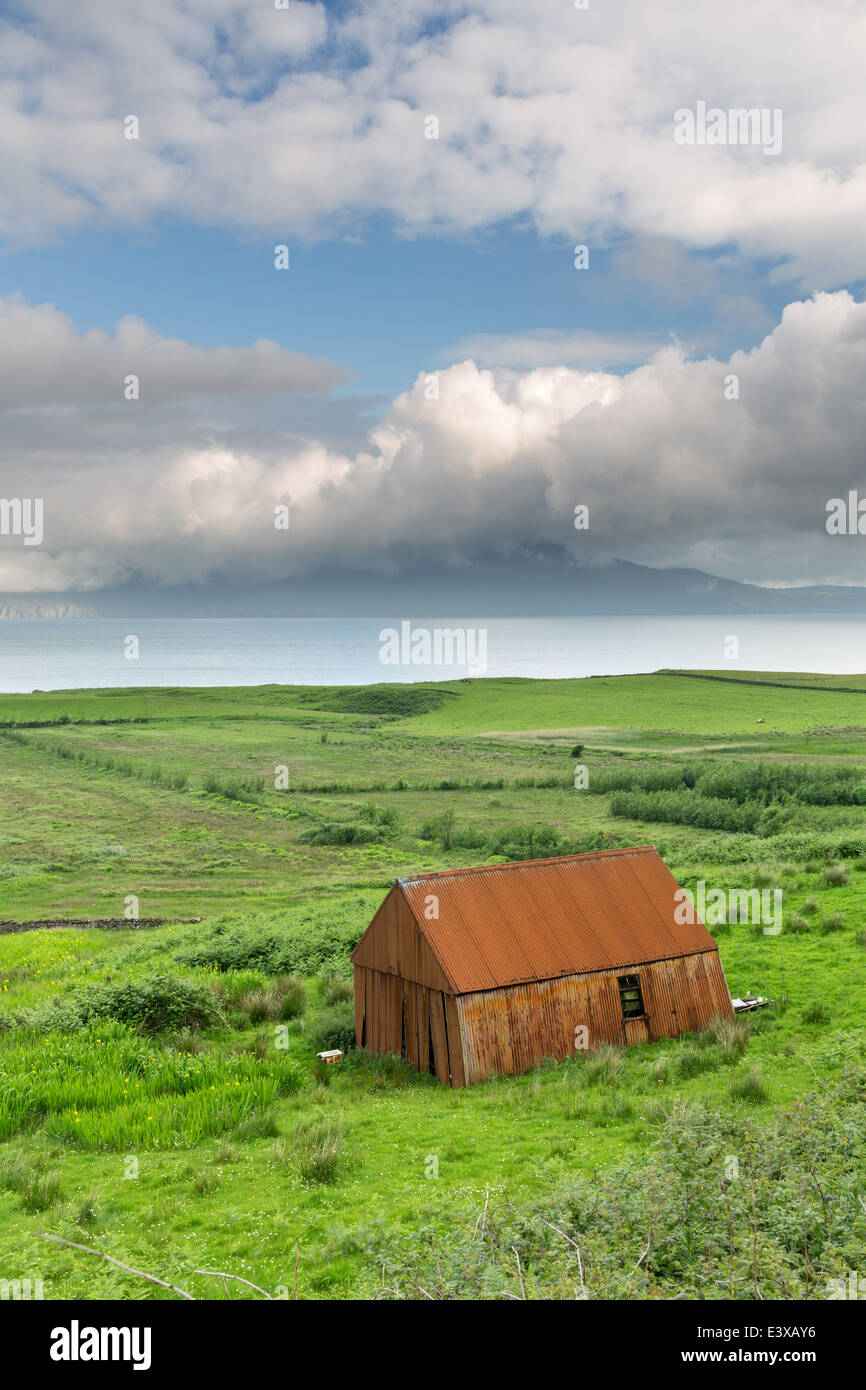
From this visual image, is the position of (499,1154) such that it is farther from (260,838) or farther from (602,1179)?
(260,838)

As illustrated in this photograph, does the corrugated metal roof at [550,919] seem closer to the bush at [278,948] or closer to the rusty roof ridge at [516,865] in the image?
the rusty roof ridge at [516,865]

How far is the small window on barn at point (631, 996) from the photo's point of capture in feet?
70.5

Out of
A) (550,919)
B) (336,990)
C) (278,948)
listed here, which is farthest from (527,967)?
(278,948)

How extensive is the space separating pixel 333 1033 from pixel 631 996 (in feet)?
24.8

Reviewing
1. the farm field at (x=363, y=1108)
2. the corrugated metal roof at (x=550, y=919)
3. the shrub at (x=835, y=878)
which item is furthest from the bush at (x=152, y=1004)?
the shrub at (x=835, y=878)

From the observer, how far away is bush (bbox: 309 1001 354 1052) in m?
22.8

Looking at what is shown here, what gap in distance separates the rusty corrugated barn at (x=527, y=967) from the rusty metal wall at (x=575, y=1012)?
2 cm

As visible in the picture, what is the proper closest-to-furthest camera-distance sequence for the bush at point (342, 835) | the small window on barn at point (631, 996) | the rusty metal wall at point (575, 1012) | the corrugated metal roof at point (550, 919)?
the rusty metal wall at point (575, 1012)
the corrugated metal roof at point (550, 919)
the small window on barn at point (631, 996)
the bush at point (342, 835)

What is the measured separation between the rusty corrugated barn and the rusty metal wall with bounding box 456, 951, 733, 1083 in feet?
0.08

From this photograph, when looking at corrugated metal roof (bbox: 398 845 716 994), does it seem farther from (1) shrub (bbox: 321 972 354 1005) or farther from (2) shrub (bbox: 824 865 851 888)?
(2) shrub (bbox: 824 865 851 888)

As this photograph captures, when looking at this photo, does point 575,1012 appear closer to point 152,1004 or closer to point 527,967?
point 527,967
